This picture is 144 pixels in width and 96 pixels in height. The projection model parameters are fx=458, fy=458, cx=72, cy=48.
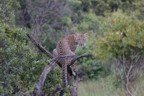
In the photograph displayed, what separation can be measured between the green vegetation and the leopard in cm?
43

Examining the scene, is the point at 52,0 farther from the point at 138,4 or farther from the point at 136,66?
the point at 136,66

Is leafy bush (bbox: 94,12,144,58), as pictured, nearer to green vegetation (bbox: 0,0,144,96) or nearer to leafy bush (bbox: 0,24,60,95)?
green vegetation (bbox: 0,0,144,96)

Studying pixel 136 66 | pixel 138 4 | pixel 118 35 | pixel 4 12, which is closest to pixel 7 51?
pixel 4 12

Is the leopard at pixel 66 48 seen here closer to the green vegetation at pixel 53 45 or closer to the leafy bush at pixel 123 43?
the green vegetation at pixel 53 45

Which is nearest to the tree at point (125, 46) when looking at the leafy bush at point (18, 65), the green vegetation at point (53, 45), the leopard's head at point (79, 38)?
the green vegetation at point (53, 45)

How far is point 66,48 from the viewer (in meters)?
9.81

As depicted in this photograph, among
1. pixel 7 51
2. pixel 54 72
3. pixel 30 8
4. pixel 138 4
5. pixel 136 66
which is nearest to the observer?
pixel 7 51

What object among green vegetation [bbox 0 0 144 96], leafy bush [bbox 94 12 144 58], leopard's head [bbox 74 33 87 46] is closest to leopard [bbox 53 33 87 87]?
leopard's head [bbox 74 33 87 46]

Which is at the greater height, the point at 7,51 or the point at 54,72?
the point at 7,51

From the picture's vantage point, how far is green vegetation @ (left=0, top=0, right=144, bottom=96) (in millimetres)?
7156

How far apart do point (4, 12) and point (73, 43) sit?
1.72 meters

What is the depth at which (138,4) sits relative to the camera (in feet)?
75.5

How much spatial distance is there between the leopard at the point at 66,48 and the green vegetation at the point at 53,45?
1.40ft

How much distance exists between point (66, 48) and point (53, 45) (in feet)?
35.5
